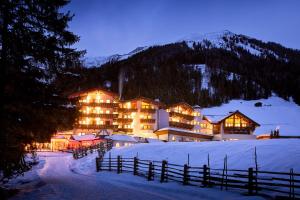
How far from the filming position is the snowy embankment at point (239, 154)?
24188mm

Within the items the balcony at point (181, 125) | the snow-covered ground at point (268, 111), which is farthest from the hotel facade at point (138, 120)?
the snow-covered ground at point (268, 111)

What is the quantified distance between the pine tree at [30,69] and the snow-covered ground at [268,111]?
102 meters

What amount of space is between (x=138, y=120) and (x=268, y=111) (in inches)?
2836

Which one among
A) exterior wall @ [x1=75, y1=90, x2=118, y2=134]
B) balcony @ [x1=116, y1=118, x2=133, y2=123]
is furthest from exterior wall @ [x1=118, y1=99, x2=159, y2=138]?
exterior wall @ [x1=75, y1=90, x2=118, y2=134]

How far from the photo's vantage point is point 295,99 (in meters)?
170

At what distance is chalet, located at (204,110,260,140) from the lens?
3799 inches

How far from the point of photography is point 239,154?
3077 centimetres

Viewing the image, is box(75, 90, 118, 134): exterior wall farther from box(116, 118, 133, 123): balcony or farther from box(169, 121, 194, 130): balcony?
box(169, 121, 194, 130): balcony

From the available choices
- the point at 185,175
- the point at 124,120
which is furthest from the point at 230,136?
the point at 185,175

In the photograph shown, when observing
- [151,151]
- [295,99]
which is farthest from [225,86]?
[151,151]

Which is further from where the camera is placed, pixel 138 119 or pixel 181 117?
pixel 181 117

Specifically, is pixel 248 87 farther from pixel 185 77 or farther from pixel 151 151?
pixel 151 151

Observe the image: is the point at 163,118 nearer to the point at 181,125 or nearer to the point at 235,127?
the point at 181,125

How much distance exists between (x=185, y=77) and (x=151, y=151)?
482 ft
